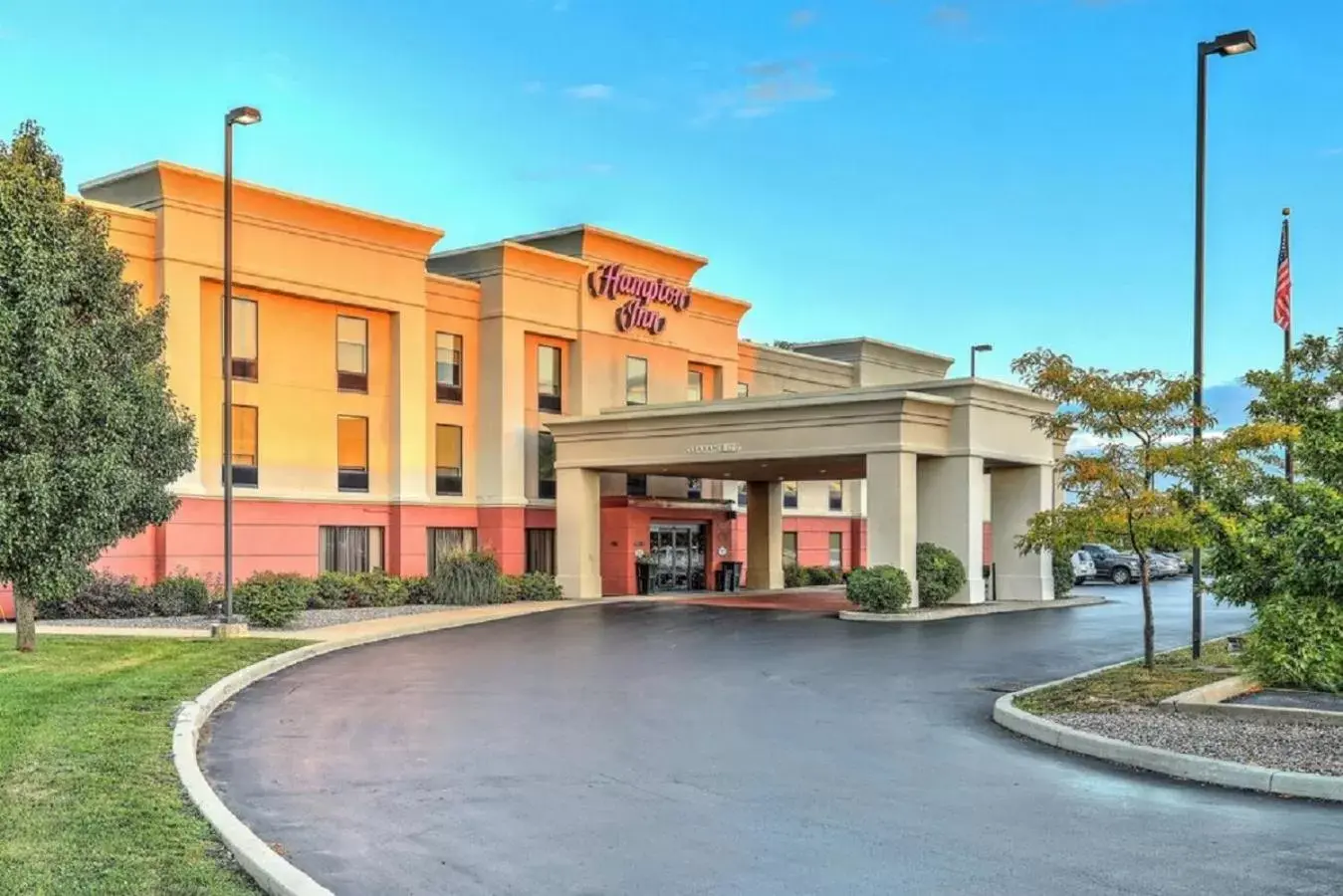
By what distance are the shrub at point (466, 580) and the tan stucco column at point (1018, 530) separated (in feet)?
46.9

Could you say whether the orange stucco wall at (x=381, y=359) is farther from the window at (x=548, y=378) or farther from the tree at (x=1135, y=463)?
the tree at (x=1135, y=463)

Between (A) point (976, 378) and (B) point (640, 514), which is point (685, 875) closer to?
(A) point (976, 378)

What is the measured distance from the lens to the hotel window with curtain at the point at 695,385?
44438 millimetres

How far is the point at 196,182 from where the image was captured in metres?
29.9

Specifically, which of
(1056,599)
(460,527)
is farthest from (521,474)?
(1056,599)

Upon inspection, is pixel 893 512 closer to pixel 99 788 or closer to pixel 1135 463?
pixel 1135 463

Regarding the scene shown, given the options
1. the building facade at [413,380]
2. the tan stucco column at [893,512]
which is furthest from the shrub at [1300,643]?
the building facade at [413,380]

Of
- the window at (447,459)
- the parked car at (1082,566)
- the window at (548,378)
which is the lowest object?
the parked car at (1082,566)

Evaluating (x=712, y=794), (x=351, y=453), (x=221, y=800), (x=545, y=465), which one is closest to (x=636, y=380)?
(x=545, y=465)

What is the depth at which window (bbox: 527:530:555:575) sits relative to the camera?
125ft

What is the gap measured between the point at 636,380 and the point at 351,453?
34.3ft

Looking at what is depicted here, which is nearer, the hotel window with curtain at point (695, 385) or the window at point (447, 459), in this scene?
the window at point (447, 459)

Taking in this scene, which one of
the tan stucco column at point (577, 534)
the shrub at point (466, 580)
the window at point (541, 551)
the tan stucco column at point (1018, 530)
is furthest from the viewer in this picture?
the window at point (541, 551)

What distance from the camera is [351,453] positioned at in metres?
34.8
